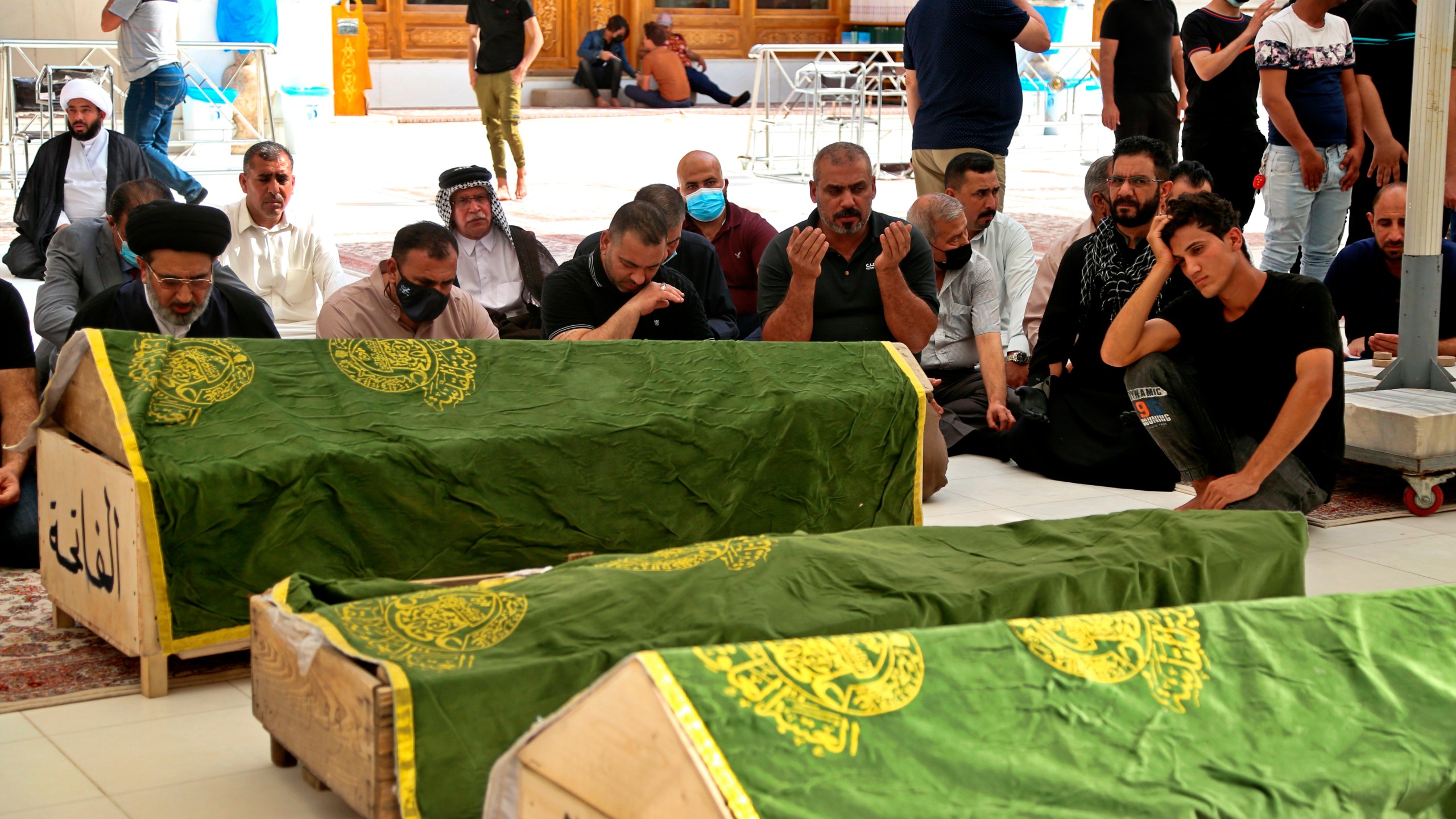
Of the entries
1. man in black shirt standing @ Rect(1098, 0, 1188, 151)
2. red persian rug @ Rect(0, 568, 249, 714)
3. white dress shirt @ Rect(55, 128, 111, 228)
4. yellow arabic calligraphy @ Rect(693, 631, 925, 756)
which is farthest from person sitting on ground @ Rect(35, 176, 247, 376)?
man in black shirt standing @ Rect(1098, 0, 1188, 151)

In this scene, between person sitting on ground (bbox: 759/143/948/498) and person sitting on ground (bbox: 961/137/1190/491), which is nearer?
person sitting on ground (bbox: 759/143/948/498)

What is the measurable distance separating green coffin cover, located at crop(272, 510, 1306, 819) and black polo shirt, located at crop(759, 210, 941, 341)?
1.59 m

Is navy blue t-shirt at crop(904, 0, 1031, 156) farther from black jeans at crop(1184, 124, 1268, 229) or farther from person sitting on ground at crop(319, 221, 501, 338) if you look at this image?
person sitting on ground at crop(319, 221, 501, 338)

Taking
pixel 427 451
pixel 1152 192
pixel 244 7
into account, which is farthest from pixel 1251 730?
pixel 244 7

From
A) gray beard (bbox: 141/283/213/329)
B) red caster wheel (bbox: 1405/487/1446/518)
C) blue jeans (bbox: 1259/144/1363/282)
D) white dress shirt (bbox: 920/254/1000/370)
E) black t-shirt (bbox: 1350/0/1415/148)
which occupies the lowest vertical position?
red caster wheel (bbox: 1405/487/1446/518)

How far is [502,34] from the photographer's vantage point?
10.1 m

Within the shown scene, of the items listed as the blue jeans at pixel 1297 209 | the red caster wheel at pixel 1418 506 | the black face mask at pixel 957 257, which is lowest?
the red caster wheel at pixel 1418 506

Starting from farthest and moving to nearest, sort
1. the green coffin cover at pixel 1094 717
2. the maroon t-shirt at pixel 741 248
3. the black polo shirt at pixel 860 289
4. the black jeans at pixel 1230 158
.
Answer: the black jeans at pixel 1230 158 < the maroon t-shirt at pixel 741 248 < the black polo shirt at pixel 860 289 < the green coffin cover at pixel 1094 717

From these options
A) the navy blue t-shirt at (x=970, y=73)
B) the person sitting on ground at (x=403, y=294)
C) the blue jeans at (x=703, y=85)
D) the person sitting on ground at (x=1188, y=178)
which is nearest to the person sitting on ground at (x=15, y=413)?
the person sitting on ground at (x=403, y=294)

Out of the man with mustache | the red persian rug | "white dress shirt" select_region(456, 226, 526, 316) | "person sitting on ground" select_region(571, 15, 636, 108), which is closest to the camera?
the red persian rug

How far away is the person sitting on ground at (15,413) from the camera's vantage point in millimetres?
3385

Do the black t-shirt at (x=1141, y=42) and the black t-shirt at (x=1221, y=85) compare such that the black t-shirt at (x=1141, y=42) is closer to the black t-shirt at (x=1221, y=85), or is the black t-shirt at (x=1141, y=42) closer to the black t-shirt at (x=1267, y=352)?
the black t-shirt at (x=1221, y=85)

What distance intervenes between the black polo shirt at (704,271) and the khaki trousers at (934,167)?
4.53ft

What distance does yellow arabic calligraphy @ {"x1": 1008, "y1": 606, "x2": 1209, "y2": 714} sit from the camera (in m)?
1.79
